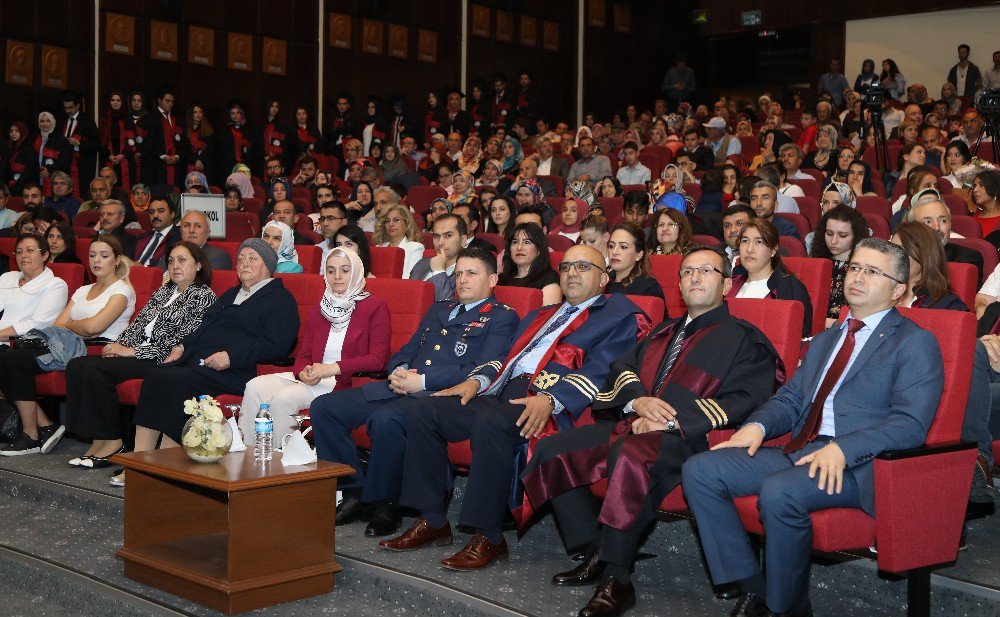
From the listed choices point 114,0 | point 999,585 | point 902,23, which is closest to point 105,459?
point 999,585

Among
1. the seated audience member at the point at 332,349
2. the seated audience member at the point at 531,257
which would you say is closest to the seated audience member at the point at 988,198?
the seated audience member at the point at 531,257

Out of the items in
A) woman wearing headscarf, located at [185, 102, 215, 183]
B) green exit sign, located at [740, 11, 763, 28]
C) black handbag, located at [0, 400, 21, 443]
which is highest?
green exit sign, located at [740, 11, 763, 28]

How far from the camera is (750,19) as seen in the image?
48.2 ft

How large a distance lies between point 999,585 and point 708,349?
3.05 feet

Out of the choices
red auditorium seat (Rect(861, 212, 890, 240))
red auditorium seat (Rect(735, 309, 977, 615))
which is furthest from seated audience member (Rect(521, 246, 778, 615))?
red auditorium seat (Rect(861, 212, 890, 240))

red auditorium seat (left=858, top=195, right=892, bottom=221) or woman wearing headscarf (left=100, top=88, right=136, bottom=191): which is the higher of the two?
woman wearing headscarf (left=100, top=88, right=136, bottom=191)

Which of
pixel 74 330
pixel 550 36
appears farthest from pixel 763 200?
pixel 550 36

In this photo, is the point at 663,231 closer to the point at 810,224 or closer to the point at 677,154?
the point at 810,224

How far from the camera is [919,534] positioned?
257 centimetres

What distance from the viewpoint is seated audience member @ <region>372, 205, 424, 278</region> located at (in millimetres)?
5797

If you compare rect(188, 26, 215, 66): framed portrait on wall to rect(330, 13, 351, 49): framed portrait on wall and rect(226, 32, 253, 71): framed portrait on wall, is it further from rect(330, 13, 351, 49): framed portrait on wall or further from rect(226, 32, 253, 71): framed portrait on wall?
rect(330, 13, 351, 49): framed portrait on wall

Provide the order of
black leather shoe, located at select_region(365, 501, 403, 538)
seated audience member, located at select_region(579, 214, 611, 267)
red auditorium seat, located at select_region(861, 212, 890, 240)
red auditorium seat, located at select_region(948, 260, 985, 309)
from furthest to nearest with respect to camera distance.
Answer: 1. red auditorium seat, located at select_region(861, 212, 890, 240)
2. seated audience member, located at select_region(579, 214, 611, 267)
3. red auditorium seat, located at select_region(948, 260, 985, 309)
4. black leather shoe, located at select_region(365, 501, 403, 538)

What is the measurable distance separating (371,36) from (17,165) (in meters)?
4.67

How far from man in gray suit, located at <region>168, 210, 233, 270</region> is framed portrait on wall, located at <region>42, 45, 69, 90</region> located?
6.13 meters
